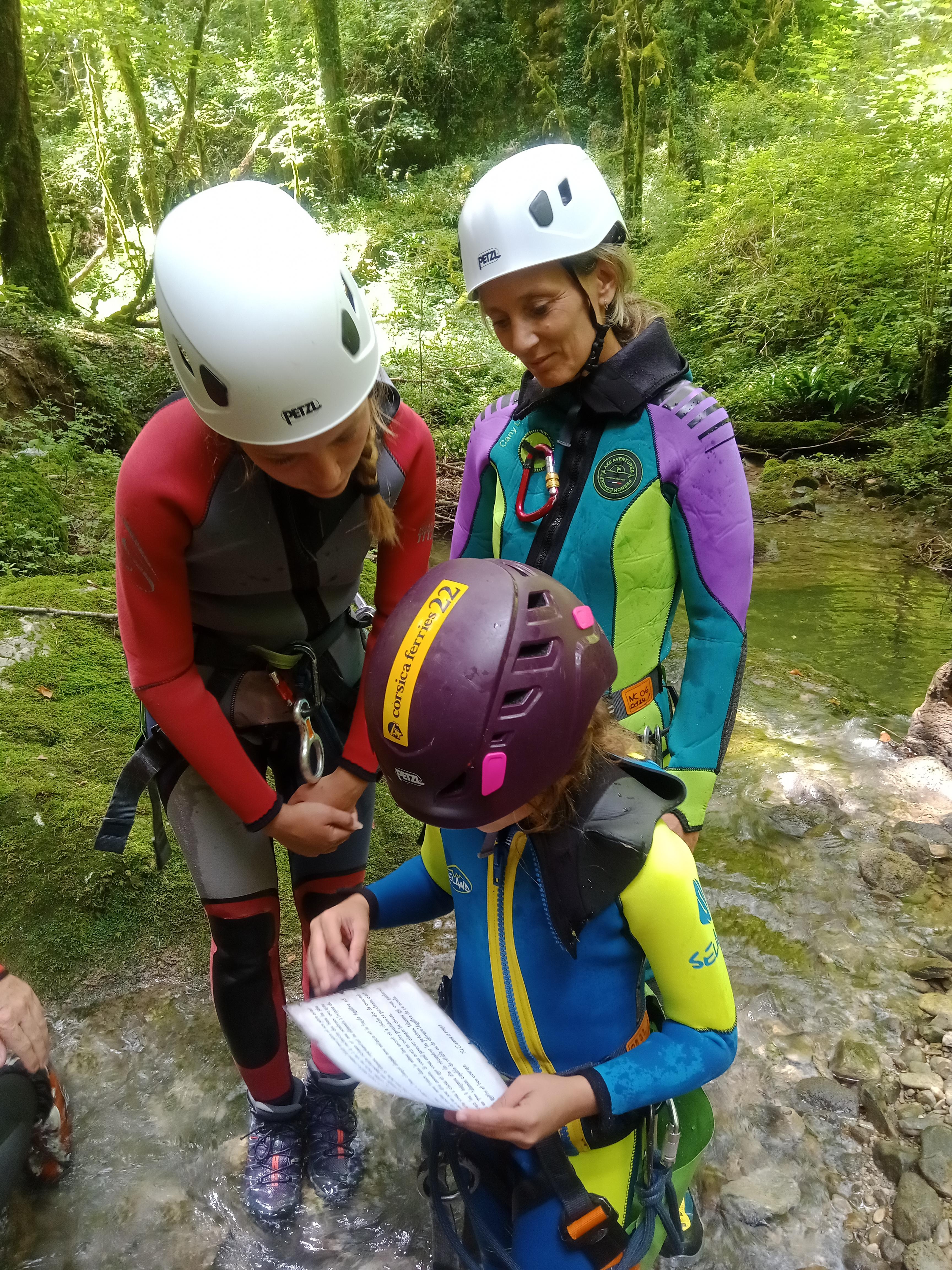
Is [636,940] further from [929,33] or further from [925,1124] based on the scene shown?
[929,33]

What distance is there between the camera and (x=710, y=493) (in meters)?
1.74

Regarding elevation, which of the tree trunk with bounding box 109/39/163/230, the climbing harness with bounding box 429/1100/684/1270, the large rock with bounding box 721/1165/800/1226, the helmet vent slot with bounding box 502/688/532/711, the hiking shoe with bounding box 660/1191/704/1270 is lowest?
the large rock with bounding box 721/1165/800/1226

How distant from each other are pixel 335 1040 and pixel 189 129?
1677cm

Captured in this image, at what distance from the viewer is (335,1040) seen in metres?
1.15

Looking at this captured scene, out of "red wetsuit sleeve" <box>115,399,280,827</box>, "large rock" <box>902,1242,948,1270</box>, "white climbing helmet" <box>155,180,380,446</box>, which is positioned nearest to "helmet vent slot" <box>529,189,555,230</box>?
"white climbing helmet" <box>155,180,380,446</box>

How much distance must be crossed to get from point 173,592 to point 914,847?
308 centimetres

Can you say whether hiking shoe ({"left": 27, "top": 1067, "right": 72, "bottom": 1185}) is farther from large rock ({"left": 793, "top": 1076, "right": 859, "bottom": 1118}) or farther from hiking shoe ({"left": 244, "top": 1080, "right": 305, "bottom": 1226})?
large rock ({"left": 793, "top": 1076, "right": 859, "bottom": 1118})

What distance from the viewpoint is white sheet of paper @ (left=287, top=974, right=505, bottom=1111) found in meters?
1.09

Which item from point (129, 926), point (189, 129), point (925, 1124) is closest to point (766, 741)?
point (925, 1124)

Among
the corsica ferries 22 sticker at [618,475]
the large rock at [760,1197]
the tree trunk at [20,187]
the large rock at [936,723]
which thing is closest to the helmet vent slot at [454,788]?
the corsica ferries 22 sticker at [618,475]

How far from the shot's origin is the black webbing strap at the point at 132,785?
1.62 m

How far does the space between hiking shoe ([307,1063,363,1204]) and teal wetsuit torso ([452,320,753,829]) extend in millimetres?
1073

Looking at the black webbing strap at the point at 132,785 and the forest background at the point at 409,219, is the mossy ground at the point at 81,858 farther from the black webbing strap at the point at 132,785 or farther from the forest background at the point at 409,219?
the black webbing strap at the point at 132,785

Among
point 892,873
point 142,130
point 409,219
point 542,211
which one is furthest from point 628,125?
point 542,211
